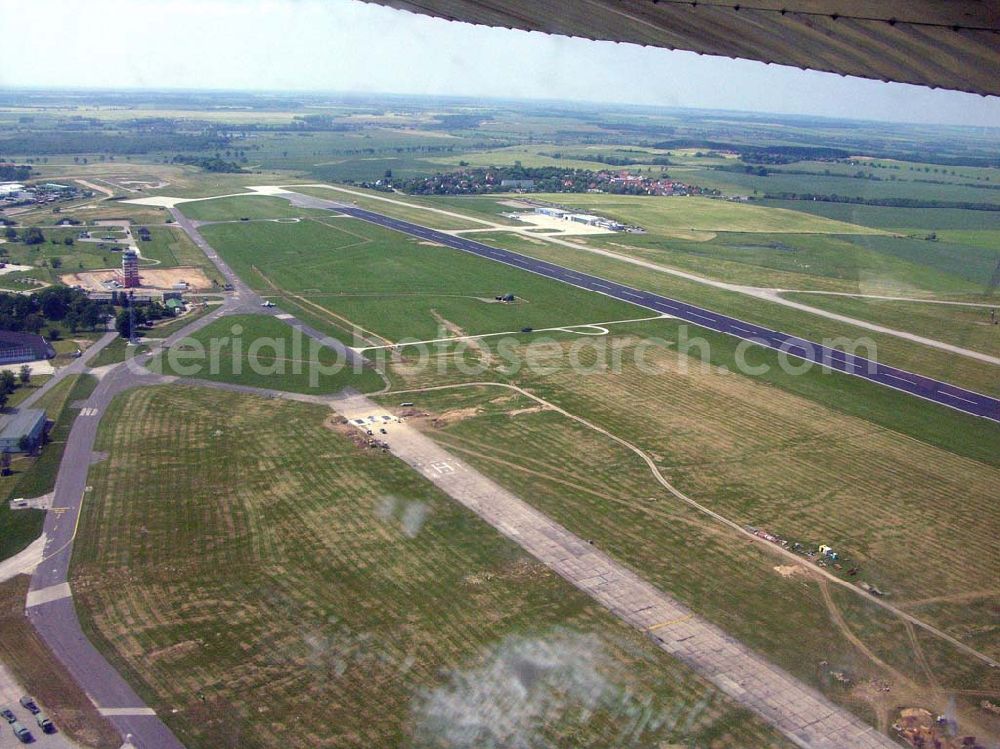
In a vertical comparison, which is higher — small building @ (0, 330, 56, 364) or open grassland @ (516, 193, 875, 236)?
open grassland @ (516, 193, 875, 236)

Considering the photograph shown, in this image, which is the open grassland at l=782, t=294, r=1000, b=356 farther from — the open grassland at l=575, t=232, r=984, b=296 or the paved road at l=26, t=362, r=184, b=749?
the paved road at l=26, t=362, r=184, b=749

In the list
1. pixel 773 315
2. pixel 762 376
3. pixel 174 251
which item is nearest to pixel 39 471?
pixel 762 376

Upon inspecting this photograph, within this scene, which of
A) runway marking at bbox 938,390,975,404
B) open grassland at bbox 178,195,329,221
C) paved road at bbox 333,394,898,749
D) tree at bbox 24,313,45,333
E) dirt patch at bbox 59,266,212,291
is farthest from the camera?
open grassland at bbox 178,195,329,221

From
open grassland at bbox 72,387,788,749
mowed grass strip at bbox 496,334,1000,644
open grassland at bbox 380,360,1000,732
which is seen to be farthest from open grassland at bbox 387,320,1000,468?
open grassland at bbox 72,387,788,749

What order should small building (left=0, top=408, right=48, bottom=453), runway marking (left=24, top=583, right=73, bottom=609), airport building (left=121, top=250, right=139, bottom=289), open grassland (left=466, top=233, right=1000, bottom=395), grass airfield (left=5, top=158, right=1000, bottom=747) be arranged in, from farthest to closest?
airport building (left=121, top=250, right=139, bottom=289)
open grassland (left=466, top=233, right=1000, bottom=395)
small building (left=0, top=408, right=48, bottom=453)
runway marking (left=24, top=583, right=73, bottom=609)
grass airfield (left=5, top=158, right=1000, bottom=747)

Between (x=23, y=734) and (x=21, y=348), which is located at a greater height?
(x=21, y=348)

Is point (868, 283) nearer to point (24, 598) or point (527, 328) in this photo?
point (527, 328)

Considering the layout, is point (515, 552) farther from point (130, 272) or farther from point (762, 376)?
point (130, 272)
